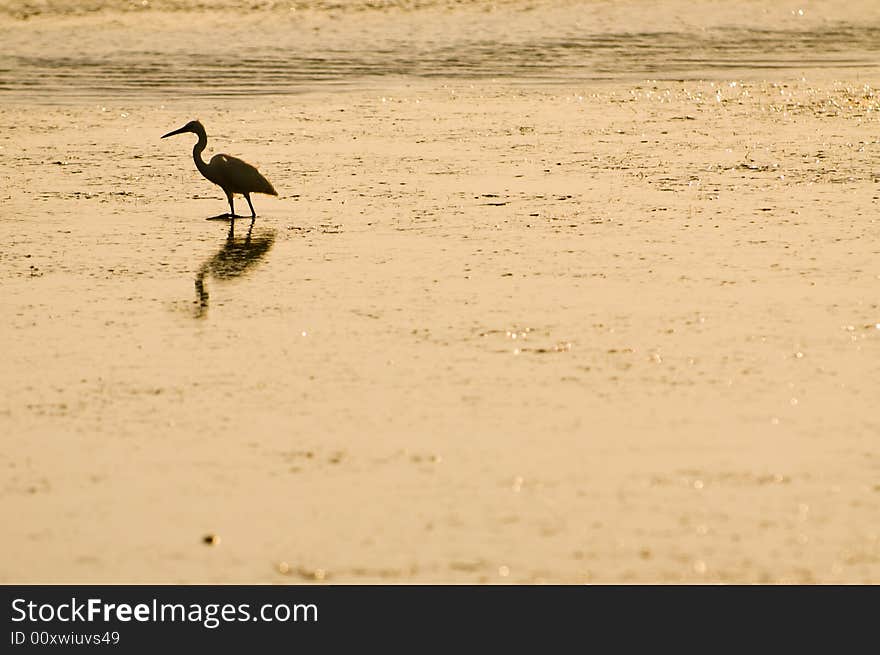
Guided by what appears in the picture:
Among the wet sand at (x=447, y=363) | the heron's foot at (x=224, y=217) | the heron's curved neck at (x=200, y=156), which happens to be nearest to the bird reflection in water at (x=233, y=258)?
the wet sand at (x=447, y=363)

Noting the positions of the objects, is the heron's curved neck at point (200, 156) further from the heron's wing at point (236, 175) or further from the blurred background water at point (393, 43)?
the blurred background water at point (393, 43)

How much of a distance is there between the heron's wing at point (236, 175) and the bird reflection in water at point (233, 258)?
41 cm

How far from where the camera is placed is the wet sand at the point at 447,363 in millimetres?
5641

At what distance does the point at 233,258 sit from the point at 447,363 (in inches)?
124

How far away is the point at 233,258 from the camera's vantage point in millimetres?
10641

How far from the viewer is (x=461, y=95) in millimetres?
19219

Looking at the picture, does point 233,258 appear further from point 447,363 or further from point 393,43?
point 393,43

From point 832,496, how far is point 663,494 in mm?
601

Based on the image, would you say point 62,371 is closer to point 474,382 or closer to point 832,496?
point 474,382

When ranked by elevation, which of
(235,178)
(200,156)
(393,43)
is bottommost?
(235,178)

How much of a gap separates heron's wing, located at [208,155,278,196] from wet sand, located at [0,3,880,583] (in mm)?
254

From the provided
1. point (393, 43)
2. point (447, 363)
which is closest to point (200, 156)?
point (447, 363)

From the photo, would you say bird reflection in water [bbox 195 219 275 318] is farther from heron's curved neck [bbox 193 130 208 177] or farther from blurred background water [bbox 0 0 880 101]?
blurred background water [bbox 0 0 880 101]

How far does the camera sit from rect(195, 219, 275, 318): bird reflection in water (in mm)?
9787
